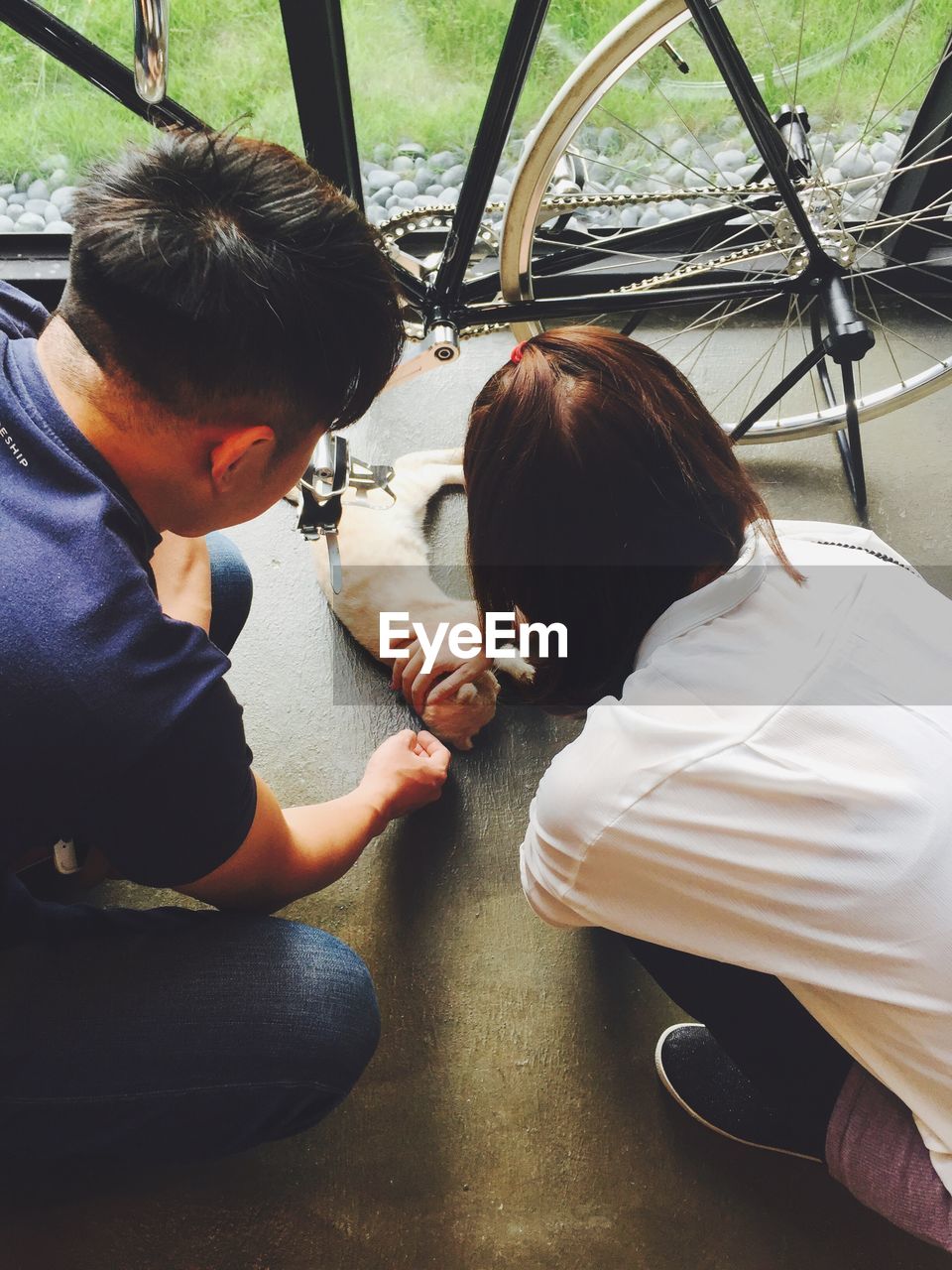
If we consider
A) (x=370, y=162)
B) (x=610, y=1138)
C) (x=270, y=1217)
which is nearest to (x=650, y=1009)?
(x=610, y=1138)

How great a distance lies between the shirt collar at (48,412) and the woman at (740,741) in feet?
0.99

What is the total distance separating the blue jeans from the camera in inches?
33.7

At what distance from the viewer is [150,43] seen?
3.12 ft

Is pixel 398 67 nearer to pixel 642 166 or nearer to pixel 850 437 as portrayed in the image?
pixel 642 166

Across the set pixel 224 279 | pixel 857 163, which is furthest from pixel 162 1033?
pixel 857 163

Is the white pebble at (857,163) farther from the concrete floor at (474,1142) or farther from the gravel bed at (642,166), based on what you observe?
the concrete floor at (474,1142)

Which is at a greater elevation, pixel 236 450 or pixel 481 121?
pixel 481 121

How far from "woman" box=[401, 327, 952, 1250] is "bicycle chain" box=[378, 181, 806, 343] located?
636 mm

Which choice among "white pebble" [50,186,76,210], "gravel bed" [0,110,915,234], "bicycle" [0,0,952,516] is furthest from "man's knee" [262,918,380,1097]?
"white pebble" [50,186,76,210]

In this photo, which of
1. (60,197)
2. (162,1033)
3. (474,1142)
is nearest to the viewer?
(162,1033)

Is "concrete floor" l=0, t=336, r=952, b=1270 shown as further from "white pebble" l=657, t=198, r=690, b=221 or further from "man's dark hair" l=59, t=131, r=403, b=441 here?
"white pebble" l=657, t=198, r=690, b=221

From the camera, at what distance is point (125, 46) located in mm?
1666

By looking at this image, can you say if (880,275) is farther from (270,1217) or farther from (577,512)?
(270,1217)

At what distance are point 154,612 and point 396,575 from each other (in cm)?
78
